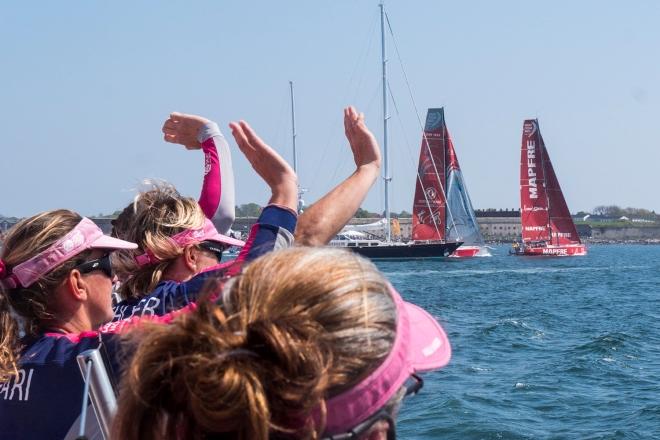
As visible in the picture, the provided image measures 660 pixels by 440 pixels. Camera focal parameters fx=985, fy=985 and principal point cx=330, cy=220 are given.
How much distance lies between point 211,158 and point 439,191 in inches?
2307

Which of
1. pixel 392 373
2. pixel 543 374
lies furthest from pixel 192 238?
pixel 543 374

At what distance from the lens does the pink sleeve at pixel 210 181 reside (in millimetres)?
2805

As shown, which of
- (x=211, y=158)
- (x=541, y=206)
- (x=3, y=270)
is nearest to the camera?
(x=3, y=270)

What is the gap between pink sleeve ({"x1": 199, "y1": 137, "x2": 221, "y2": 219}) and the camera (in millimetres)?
2805

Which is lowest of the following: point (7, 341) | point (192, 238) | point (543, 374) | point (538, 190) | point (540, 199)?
point (543, 374)

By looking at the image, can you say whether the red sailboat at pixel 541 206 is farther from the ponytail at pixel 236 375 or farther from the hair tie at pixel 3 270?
the ponytail at pixel 236 375

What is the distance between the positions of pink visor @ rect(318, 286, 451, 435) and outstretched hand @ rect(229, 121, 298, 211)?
0.81 m

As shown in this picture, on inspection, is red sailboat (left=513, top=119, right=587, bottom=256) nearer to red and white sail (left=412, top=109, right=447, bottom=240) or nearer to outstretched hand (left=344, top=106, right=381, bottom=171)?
red and white sail (left=412, top=109, right=447, bottom=240)

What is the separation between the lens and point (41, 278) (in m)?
2.23

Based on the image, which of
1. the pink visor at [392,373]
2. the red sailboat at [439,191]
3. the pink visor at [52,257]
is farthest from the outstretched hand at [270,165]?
the red sailboat at [439,191]

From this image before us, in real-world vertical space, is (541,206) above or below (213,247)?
above

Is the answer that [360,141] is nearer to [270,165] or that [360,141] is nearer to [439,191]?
[270,165]

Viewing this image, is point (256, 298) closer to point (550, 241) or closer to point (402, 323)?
point (402, 323)

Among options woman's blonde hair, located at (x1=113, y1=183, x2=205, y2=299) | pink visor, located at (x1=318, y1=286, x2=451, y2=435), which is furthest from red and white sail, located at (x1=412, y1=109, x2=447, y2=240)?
pink visor, located at (x1=318, y1=286, x2=451, y2=435)
